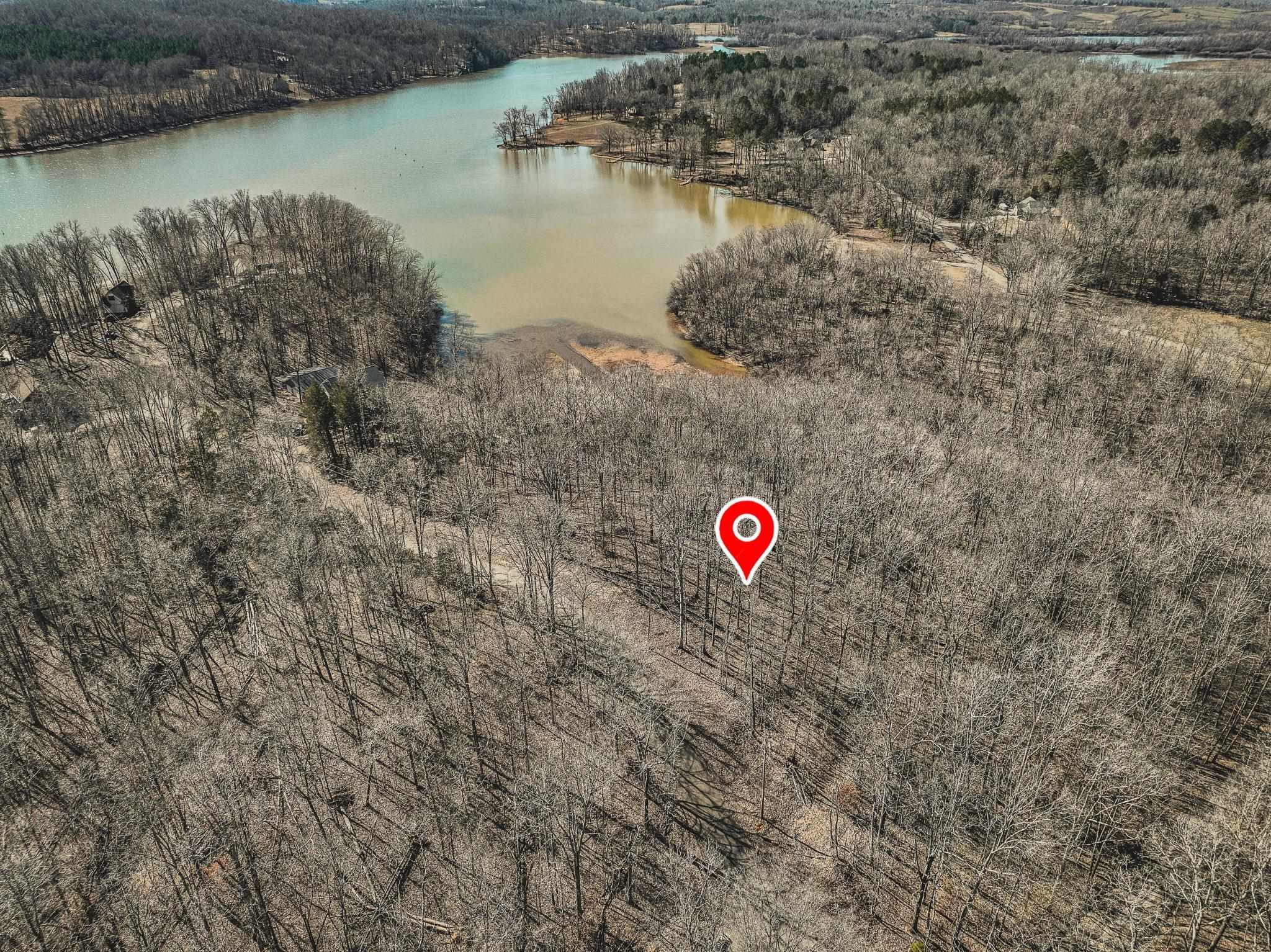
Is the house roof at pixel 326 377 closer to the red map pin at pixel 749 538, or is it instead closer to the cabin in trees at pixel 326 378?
the cabin in trees at pixel 326 378

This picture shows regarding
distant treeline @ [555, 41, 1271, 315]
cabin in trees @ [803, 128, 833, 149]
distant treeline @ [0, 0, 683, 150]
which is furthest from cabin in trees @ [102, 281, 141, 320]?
cabin in trees @ [803, 128, 833, 149]

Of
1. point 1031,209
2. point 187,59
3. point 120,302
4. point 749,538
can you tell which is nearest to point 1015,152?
point 1031,209

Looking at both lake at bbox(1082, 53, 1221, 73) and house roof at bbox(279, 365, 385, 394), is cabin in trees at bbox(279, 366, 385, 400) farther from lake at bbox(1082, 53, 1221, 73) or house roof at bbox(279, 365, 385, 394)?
lake at bbox(1082, 53, 1221, 73)

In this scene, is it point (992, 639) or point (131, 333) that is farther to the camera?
point (131, 333)

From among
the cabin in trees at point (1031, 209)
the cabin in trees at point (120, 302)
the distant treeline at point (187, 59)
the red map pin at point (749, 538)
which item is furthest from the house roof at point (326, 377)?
the distant treeline at point (187, 59)

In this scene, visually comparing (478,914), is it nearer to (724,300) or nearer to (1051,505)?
(1051,505)

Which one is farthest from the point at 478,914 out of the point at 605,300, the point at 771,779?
the point at 605,300

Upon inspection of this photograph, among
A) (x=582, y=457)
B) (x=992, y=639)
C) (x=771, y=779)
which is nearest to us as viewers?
(x=771, y=779)
